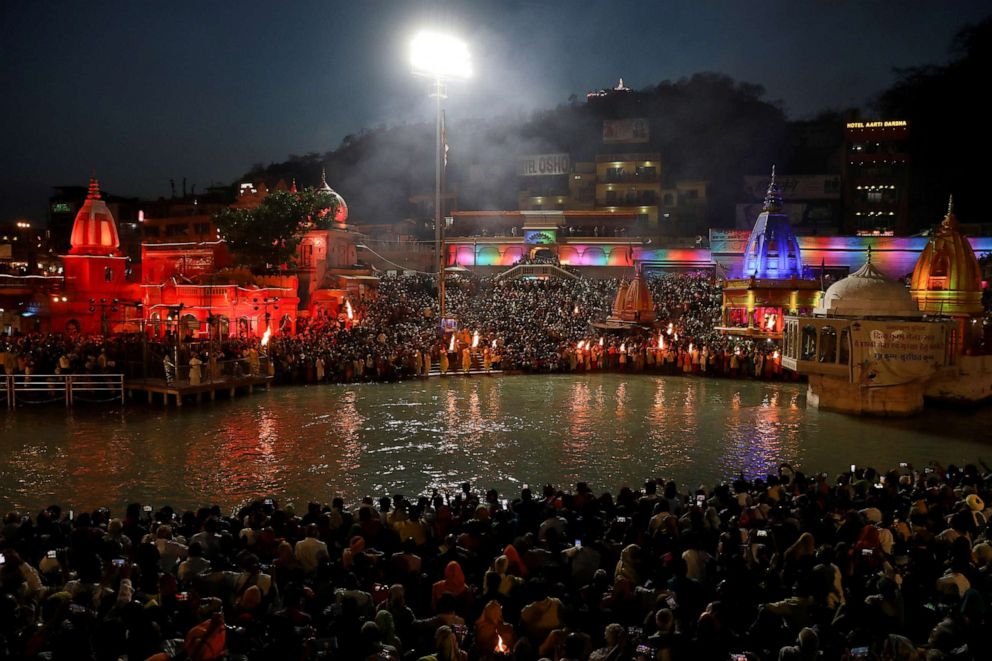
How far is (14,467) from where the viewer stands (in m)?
15.2

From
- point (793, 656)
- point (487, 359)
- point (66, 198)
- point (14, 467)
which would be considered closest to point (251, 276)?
point (487, 359)

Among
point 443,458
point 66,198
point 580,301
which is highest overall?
point 66,198

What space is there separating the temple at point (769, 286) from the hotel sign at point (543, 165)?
29.4 m

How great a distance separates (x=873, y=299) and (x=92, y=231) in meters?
36.2

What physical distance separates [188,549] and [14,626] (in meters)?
1.80

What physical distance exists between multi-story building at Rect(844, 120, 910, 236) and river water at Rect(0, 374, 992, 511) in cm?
3818

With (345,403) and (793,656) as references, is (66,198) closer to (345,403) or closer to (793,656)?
(345,403)

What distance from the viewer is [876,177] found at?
56531 mm

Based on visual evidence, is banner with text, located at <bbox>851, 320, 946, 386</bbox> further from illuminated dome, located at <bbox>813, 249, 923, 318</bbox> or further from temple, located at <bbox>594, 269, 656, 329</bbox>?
temple, located at <bbox>594, 269, 656, 329</bbox>

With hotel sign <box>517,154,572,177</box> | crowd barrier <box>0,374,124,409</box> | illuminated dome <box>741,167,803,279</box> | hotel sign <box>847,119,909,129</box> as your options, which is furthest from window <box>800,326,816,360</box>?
hotel sign <box>517,154,572,177</box>

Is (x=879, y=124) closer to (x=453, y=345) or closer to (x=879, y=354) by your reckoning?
(x=879, y=354)

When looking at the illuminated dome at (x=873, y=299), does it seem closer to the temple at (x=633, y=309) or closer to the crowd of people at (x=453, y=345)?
the crowd of people at (x=453, y=345)

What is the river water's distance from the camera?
1435cm

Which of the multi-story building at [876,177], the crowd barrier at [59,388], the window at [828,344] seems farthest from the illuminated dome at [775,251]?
the crowd barrier at [59,388]
